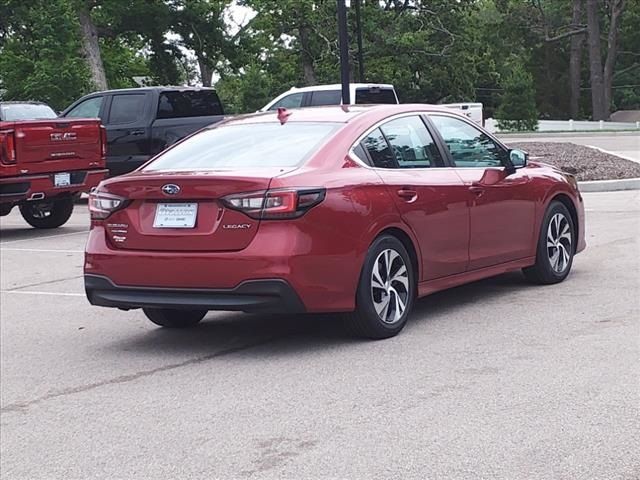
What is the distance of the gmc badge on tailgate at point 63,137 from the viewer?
49.1 feet

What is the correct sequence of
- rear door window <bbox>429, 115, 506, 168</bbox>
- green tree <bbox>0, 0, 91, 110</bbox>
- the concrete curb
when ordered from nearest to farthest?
1. rear door window <bbox>429, 115, 506, 168</bbox>
2. the concrete curb
3. green tree <bbox>0, 0, 91, 110</bbox>

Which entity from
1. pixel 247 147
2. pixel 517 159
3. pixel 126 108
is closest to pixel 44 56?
pixel 126 108

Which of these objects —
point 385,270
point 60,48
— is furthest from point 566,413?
point 60,48

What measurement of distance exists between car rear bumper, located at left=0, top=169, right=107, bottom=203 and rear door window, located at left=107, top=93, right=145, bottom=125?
3608 millimetres

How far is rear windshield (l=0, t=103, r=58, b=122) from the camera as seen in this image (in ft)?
51.9

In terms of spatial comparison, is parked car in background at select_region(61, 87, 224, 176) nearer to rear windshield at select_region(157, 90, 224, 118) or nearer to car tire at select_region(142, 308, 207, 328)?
rear windshield at select_region(157, 90, 224, 118)

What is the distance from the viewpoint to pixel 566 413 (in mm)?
5227

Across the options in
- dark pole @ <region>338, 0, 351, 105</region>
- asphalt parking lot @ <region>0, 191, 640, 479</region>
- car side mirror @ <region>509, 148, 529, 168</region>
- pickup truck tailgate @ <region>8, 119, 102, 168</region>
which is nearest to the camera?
asphalt parking lot @ <region>0, 191, 640, 479</region>

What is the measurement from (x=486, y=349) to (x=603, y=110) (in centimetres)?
5842

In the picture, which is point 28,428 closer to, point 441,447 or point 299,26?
point 441,447

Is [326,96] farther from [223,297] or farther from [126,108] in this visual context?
[223,297]

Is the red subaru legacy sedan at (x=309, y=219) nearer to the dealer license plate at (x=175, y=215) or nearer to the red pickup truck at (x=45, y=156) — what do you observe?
the dealer license plate at (x=175, y=215)

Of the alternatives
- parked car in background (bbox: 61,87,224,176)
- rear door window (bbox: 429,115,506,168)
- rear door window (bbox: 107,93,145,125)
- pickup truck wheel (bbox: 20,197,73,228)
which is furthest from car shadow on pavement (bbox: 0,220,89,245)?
rear door window (bbox: 429,115,506,168)

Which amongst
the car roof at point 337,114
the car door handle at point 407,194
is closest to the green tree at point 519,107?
the car roof at point 337,114
